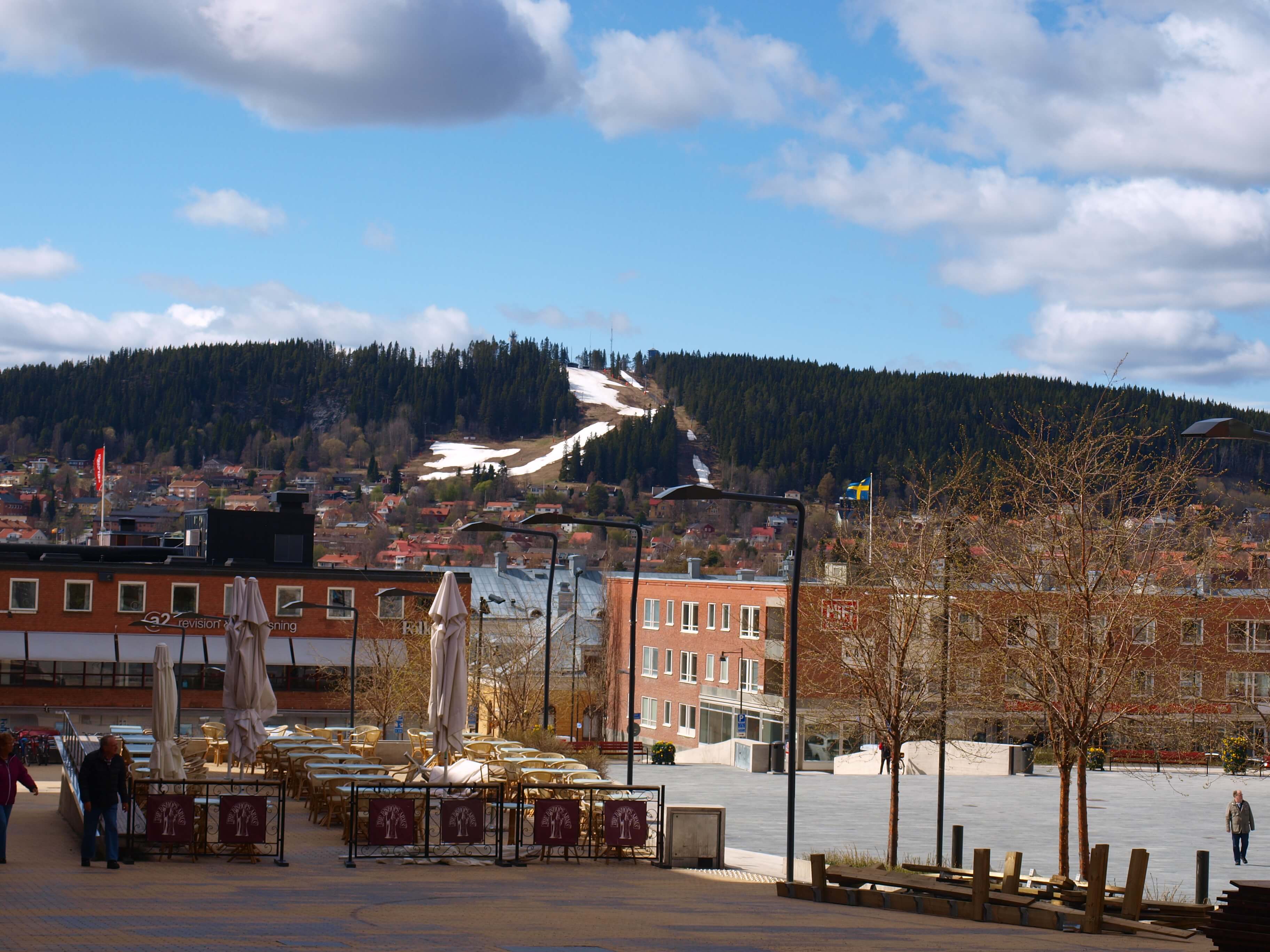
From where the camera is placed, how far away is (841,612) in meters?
32.0

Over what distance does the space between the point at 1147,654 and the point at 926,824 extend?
32.1 ft

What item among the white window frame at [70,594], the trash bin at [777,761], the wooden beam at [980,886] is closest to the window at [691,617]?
the trash bin at [777,761]

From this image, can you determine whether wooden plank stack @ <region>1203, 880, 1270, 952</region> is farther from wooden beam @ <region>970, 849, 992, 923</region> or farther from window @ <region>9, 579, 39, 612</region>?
window @ <region>9, 579, 39, 612</region>

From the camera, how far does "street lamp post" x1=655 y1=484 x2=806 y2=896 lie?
18.4m

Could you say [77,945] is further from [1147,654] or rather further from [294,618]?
[294,618]

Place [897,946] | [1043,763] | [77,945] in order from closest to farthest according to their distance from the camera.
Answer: [77,945] < [897,946] < [1043,763]

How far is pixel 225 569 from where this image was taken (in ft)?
205

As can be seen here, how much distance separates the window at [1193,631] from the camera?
73.4 ft

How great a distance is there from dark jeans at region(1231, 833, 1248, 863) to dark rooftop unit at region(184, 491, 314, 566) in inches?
2050

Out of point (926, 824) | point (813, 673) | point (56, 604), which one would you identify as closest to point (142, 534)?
point (56, 604)

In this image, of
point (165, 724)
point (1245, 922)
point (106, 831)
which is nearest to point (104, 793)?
point (106, 831)

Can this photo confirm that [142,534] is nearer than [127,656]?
No

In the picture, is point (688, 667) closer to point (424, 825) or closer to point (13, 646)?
point (13, 646)

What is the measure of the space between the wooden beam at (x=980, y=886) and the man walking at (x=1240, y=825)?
11.1 meters
